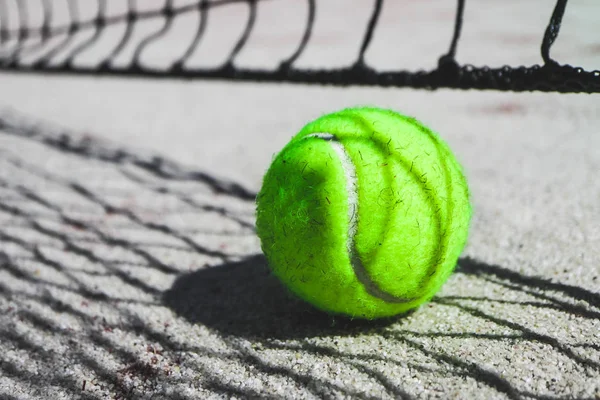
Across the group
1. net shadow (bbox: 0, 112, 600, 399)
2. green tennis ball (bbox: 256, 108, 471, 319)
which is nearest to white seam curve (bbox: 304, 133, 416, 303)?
green tennis ball (bbox: 256, 108, 471, 319)

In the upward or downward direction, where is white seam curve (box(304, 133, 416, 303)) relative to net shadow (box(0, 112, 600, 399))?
upward

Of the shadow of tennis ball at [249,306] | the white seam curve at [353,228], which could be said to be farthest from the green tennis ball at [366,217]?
the shadow of tennis ball at [249,306]

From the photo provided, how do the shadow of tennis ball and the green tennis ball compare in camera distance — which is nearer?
the green tennis ball

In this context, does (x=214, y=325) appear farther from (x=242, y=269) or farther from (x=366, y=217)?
(x=366, y=217)

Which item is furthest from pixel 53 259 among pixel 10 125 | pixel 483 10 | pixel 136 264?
pixel 483 10

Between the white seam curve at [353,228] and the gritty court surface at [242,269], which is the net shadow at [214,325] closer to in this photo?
the gritty court surface at [242,269]

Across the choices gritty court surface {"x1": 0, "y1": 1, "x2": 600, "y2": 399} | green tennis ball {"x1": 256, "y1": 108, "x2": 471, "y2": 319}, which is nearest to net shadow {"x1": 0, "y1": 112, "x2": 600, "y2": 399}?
gritty court surface {"x1": 0, "y1": 1, "x2": 600, "y2": 399}

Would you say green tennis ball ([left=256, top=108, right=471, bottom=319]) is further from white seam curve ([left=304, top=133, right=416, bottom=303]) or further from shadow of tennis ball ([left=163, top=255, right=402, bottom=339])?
shadow of tennis ball ([left=163, top=255, right=402, bottom=339])
